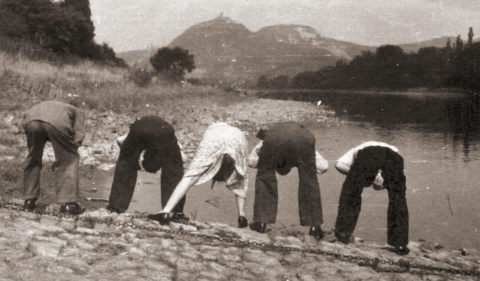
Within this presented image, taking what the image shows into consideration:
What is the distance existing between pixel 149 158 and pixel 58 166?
1.06 m

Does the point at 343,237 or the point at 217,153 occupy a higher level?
the point at 217,153

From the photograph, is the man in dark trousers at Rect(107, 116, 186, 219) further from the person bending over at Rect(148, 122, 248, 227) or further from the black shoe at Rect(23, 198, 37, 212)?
A: the black shoe at Rect(23, 198, 37, 212)

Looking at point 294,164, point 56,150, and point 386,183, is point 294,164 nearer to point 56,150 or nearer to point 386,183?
point 386,183

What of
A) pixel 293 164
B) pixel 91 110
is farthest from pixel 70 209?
pixel 91 110

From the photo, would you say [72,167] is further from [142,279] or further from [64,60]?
[64,60]

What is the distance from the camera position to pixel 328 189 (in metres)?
11.5

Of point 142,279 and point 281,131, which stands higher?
point 281,131

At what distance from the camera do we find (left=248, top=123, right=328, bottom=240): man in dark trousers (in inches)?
243

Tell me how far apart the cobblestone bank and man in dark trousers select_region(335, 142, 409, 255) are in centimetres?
23

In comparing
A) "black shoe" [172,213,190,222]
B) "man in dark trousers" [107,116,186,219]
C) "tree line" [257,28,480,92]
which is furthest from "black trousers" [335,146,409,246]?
"tree line" [257,28,480,92]

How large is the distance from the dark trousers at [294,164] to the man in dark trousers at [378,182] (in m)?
0.32

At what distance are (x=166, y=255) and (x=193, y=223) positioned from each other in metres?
1.55

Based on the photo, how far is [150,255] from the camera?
4836 mm

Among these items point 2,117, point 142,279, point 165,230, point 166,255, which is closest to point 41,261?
point 142,279
